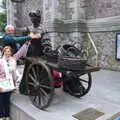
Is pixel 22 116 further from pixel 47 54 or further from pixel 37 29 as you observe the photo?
pixel 37 29

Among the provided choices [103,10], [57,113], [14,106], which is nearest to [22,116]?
[14,106]

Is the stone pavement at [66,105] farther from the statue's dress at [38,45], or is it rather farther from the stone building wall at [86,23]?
the stone building wall at [86,23]

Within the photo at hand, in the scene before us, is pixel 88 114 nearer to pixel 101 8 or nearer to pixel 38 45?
pixel 38 45

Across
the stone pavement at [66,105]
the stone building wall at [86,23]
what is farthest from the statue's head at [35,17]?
the stone building wall at [86,23]

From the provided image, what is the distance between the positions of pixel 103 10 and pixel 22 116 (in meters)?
6.30

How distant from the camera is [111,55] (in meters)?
8.96

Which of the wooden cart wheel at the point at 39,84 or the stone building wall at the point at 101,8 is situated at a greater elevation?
the stone building wall at the point at 101,8

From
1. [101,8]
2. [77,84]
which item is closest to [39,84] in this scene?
[77,84]

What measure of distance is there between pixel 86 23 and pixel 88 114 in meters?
6.42

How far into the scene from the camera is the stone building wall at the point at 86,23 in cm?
891

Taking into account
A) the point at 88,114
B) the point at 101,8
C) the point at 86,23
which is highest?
the point at 101,8

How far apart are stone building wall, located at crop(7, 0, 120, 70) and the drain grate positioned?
4.94 metres

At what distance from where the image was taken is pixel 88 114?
394cm

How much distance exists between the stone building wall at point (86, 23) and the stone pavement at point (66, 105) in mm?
3866
